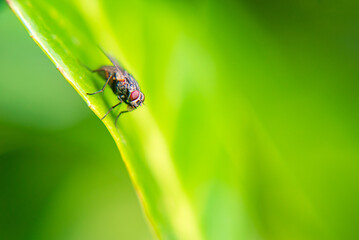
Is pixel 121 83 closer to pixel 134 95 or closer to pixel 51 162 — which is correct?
pixel 134 95

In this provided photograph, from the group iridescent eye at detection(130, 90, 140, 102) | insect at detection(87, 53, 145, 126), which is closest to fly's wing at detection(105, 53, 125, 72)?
insect at detection(87, 53, 145, 126)

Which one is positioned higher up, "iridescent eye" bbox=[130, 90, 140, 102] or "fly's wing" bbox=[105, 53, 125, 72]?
"fly's wing" bbox=[105, 53, 125, 72]

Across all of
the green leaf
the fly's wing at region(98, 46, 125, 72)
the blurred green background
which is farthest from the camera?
the blurred green background

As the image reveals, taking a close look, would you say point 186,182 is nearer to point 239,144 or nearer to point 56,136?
point 239,144

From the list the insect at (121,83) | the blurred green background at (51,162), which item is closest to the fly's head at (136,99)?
the insect at (121,83)

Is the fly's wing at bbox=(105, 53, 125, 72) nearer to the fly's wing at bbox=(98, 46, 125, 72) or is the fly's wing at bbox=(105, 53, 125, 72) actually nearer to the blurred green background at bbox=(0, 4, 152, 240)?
the fly's wing at bbox=(98, 46, 125, 72)

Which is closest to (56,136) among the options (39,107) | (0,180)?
(39,107)

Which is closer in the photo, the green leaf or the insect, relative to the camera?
the green leaf
